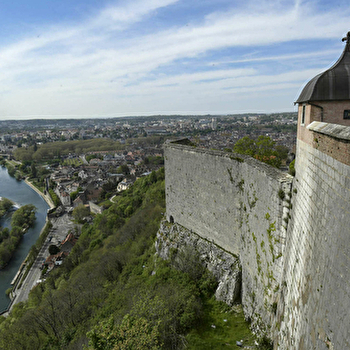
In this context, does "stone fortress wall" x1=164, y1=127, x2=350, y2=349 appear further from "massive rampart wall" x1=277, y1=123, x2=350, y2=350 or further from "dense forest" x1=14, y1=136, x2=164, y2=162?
"dense forest" x1=14, y1=136, x2=164, y2=162

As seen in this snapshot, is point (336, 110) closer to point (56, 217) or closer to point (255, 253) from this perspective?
point (255, 253)

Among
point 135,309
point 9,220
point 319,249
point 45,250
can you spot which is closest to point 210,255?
point 135,309

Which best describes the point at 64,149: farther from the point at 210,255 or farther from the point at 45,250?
the point at 210,255

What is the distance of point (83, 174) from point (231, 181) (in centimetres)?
7999

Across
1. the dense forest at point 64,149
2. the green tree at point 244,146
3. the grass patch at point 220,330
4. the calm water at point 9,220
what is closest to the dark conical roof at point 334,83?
the grass patch at point 220,330

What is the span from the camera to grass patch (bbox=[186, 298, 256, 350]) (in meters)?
10.2

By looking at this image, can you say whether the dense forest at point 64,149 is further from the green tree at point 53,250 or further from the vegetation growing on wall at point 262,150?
the vegetation growing on wall at point 262,150

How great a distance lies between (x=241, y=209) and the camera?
39.9 ft

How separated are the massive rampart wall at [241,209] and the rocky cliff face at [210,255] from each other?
1.32 feet

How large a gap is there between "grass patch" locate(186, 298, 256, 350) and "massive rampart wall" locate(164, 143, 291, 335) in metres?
0.63

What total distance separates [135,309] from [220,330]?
3836 mm

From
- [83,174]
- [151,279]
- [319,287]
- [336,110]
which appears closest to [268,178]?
[336,110]

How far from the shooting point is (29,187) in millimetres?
82125

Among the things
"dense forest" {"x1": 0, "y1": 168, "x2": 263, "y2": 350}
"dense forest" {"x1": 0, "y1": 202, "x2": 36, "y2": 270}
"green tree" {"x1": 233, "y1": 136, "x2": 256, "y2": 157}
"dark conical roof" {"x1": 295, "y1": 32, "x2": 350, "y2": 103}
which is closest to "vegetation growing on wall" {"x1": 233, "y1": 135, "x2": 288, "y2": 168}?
"green tree" {"x1": 233, "y1": 136, "x2": 256, "y2": 157}
